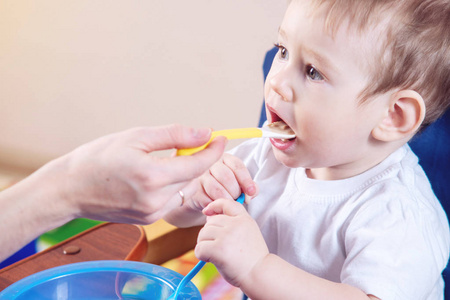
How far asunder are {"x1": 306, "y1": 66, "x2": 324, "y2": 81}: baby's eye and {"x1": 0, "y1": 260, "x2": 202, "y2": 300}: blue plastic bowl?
0.37 metres

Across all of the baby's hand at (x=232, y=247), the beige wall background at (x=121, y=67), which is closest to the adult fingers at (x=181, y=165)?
the baby's hand at (x=232, y=247)

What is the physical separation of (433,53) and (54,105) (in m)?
1.89

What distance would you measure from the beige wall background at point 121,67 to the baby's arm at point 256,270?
101 cm

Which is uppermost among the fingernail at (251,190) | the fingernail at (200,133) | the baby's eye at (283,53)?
the baby's eye at (283,53)

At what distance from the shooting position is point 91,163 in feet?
2.21

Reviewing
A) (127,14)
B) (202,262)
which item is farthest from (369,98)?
(127,14)

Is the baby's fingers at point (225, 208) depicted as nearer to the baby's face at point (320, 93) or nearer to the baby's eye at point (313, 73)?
the baby's face at point (320, 93)

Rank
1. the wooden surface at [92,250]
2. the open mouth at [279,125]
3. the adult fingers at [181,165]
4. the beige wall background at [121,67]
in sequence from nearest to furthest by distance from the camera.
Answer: the adult fingers at [181,165] < the open mouth at [279,125] < the wooden surface at [92,250] < the beige wall background at [121,67]

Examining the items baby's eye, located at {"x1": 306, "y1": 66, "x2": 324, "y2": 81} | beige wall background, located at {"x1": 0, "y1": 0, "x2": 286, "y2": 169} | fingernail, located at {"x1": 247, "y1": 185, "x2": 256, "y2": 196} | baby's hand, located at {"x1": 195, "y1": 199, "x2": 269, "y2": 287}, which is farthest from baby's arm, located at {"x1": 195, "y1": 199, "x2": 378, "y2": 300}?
beige wall background, located at {"x1": 0, "y1": 0, "x2": 286, "y2": 169}

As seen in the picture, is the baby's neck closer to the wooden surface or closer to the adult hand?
the adult hand

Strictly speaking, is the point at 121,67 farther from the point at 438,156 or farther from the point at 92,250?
the point at 438,156

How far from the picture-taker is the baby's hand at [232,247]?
768 millimetres

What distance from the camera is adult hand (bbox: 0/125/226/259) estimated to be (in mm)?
655

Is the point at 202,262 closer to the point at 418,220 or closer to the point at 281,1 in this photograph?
the point at 418,220
